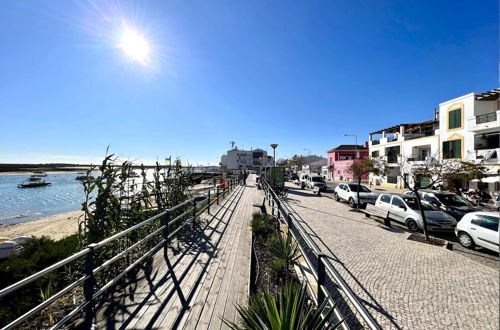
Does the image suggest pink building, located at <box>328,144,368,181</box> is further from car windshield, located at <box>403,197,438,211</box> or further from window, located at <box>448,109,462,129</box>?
car windshield, located at <box>403,197,438,211</box>

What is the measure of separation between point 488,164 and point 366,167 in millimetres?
13602

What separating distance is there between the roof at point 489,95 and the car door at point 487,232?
59.7 ft

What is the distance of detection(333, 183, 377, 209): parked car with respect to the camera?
50.2ft

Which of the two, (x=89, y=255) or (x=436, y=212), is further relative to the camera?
(x=436, y=212)

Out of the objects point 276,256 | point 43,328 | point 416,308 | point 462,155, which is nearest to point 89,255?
point 43,328

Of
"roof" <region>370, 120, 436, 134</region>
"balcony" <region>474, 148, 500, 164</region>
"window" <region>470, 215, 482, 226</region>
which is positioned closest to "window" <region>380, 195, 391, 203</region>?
"window" <region>470, 215, 482, 226</region>

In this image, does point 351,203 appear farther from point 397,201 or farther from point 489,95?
point 489,95

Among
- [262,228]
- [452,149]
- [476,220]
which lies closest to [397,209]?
[476,220]

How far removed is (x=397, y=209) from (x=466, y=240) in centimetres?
291

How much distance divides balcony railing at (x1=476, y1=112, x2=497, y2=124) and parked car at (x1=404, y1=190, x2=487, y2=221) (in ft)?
40.2

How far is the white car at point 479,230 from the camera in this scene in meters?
6.86

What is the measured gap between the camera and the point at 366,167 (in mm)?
13648

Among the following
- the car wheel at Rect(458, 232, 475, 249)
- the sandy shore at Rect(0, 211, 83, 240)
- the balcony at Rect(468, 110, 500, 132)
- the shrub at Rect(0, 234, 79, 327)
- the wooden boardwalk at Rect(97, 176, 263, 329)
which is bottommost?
the sandy shore at Rect(0, 211, 83, 240)

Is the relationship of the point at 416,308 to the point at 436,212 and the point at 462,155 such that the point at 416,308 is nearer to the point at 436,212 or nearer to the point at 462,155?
the point at 436,212
